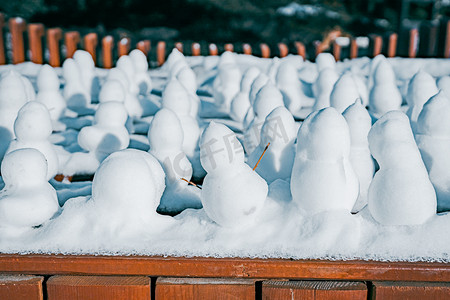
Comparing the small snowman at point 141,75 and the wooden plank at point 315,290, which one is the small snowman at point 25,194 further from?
the small snowman at point 141,75

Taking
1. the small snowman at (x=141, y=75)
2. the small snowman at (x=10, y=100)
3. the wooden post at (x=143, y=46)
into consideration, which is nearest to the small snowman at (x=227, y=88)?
the small snowman at (x=141, y=75)

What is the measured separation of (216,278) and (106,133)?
2.95ft

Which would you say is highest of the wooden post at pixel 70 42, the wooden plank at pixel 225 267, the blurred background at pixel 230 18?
the wooden plank at pixel 225 267

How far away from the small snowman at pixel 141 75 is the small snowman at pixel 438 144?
1878 mm

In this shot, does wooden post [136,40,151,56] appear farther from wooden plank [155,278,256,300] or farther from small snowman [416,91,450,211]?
wooden plank [155,278,256,300]

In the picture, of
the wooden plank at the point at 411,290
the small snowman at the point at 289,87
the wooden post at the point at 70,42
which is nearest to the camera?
the wooden plank at the point at 411,290

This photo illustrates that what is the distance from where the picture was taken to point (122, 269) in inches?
45.0

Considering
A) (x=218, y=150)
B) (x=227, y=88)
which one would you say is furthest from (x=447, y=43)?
(x=218, y=150)

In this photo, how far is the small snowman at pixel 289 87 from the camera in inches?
98.2

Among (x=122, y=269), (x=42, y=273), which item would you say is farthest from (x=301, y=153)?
(x=42, y=273)

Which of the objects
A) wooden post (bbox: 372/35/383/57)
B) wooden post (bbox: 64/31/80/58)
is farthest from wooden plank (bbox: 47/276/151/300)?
wooden post (bbox: 372/35/383/57)

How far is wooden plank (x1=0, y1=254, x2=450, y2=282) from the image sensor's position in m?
1.11

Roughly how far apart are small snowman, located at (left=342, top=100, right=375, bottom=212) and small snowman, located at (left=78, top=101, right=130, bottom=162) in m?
0.89

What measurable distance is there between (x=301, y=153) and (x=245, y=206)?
0.21m
